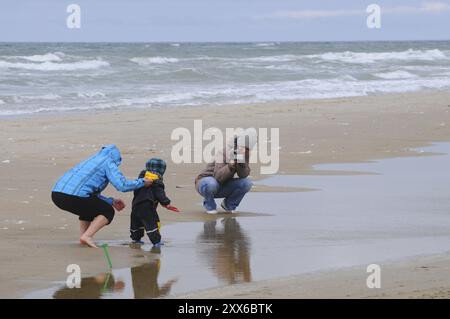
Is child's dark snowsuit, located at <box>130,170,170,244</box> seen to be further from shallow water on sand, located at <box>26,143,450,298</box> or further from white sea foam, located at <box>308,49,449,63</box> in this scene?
white sea foam, located at <box>308,49,449,63</box>

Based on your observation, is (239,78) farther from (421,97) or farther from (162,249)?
(162,249)

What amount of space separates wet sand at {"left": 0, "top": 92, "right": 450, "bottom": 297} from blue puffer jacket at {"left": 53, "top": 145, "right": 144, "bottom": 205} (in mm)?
444

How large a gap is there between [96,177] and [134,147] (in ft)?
21.3

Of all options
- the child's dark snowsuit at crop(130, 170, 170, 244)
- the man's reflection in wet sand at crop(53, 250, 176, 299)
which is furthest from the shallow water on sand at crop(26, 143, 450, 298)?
the child's dark snowsuit at crop(130, 170, 170, 244)

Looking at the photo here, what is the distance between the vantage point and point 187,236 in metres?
8.50

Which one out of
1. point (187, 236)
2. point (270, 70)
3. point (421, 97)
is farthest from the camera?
point (270, 70)

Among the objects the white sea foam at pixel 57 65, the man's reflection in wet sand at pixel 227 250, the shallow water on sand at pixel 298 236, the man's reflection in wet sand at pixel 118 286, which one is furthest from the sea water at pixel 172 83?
the man's reflection in wet sand at pixel 118 286

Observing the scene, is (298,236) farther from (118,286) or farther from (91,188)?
(118,286)

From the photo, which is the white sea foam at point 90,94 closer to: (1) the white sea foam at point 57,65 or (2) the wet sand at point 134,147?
(2) the wet sand at point 134,147

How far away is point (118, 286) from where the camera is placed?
662cm

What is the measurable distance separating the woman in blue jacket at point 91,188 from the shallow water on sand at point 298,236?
0.27 metres

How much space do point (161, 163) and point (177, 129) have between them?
876 centimetres

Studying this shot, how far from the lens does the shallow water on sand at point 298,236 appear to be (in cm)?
686

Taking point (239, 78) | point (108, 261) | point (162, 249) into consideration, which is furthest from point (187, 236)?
point (239, 78)
